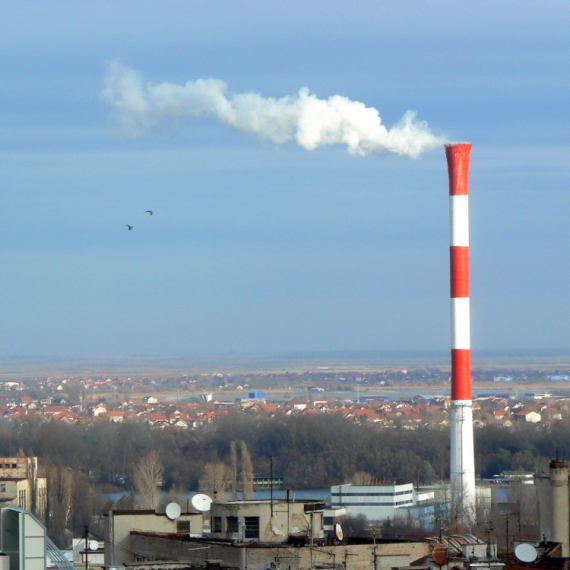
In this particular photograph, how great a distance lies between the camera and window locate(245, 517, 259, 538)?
2034 cm

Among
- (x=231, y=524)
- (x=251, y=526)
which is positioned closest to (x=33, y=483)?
(x=231, y=524)

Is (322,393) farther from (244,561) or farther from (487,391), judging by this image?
(244,561)

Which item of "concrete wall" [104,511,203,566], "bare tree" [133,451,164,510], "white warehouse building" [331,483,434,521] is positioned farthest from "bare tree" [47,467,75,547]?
"concrete wall" [104,511,203,566]

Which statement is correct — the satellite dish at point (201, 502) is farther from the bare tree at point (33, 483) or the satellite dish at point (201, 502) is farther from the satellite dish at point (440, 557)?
the bare tree at point (33, 483)

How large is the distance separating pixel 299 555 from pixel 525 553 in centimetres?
347

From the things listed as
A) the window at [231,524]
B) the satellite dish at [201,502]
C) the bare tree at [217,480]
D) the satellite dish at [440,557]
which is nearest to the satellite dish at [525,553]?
the satellite dish at [440,557]

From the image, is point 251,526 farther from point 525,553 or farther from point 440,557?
point 525,553

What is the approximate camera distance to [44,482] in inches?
2088

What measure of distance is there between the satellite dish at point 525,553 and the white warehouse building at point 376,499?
35.0 m

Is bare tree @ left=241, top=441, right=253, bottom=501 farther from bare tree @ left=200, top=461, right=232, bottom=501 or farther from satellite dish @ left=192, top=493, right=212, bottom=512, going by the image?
satellite dish @ left=192, top=493, right=212, bottom=512

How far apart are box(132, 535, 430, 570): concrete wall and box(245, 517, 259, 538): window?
4.50ft

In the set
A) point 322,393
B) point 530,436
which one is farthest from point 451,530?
point 322,393

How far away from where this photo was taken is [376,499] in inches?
2094

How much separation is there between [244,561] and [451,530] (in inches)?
859
